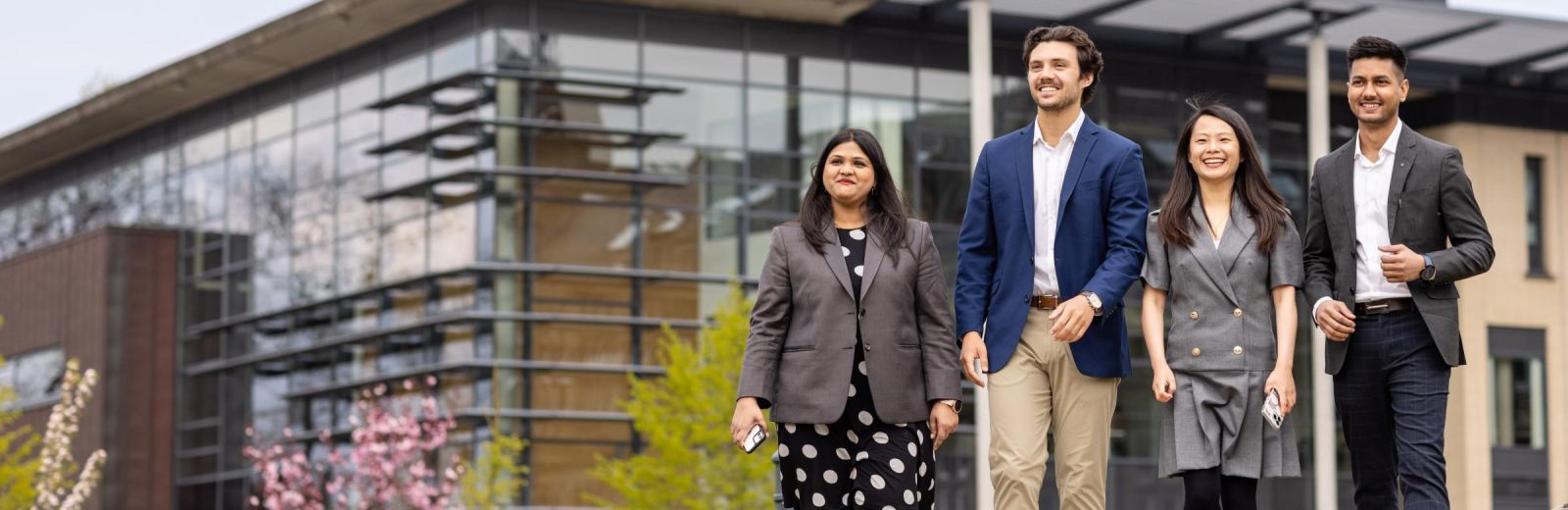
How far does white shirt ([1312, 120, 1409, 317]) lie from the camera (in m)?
7.79

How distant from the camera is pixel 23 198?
4394cm

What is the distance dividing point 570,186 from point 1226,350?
2296cm

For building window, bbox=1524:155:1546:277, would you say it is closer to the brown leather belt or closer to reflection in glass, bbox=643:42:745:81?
reflection in glass, bbox=643:42:745:81

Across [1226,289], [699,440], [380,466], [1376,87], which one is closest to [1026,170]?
[1226,289]

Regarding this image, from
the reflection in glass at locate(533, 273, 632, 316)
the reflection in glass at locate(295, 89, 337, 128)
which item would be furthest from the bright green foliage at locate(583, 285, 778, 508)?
the reflection in glass at locate(295, 89, 337, 128)

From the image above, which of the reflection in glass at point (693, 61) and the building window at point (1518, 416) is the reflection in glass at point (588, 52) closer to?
the reflection in glass at point (693, 61)

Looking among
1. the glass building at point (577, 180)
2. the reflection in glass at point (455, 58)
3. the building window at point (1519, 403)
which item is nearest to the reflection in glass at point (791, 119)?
the glass building at point (577, 180)

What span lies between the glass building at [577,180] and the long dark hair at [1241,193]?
72.9ft

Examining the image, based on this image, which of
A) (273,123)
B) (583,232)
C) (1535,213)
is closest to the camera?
(583,232)

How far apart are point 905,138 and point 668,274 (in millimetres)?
4388

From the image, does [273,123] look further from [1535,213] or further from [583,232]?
[1535,213]

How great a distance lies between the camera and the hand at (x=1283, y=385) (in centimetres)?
745

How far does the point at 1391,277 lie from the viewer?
762cm

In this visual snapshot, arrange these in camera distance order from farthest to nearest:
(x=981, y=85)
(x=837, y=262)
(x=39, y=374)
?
(x=39, y=374), (x=981, y=85), (x=837, y=262)
